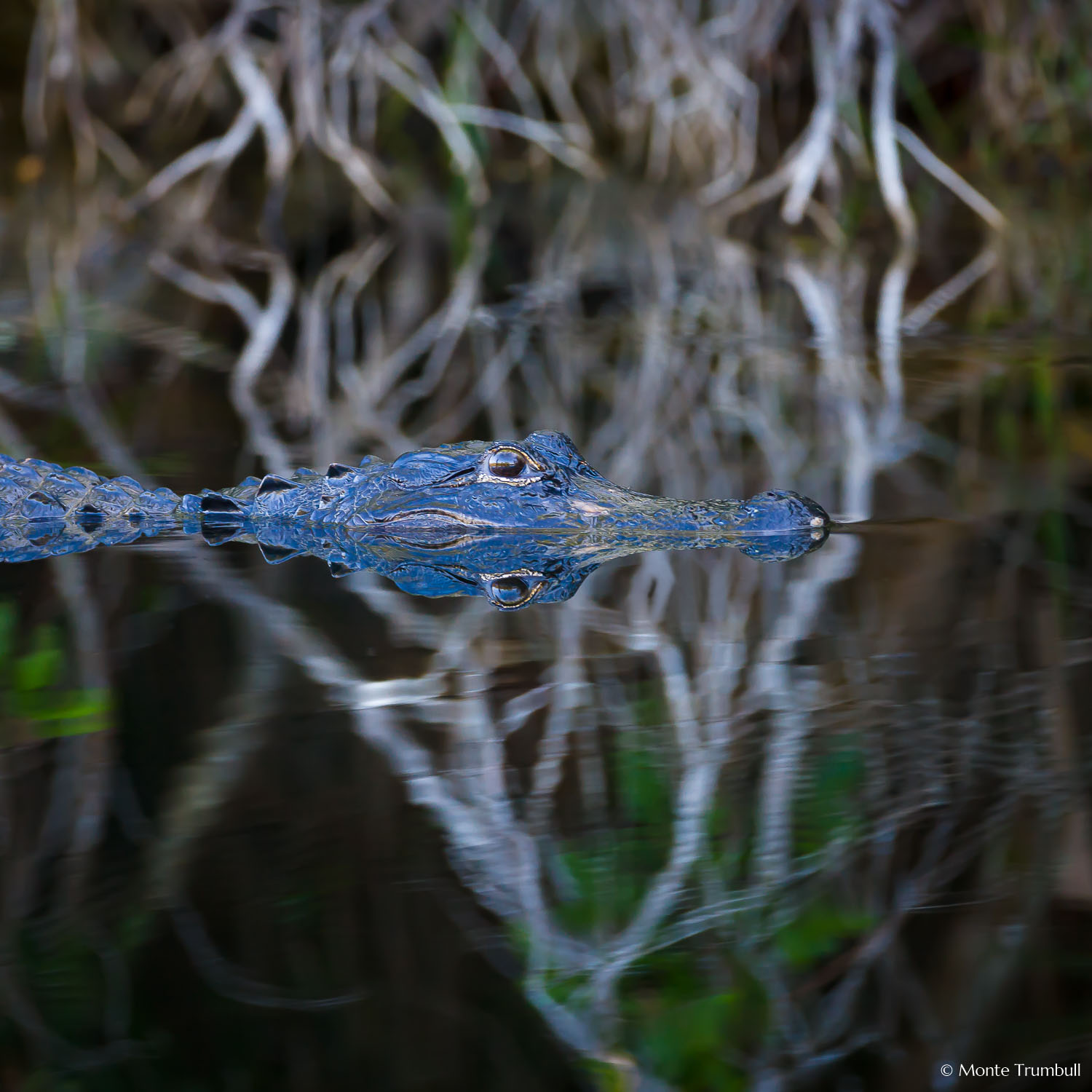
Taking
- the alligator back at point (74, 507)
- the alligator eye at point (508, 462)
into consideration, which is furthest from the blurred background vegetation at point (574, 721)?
the alligator eye at point (508, 462)

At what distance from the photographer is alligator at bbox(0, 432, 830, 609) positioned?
4.17 m

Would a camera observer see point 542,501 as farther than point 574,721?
Yes

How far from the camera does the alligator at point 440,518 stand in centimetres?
417

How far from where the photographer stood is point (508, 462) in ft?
14.0

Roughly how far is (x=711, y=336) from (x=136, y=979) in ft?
18.9

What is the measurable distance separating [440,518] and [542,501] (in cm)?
32

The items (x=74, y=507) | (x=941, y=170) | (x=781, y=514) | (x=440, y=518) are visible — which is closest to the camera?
(x=781, y=514)

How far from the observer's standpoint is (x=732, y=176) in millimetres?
11703

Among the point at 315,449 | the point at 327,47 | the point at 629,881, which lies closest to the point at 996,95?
the point at 327,47

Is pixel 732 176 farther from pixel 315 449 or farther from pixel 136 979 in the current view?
pixel 136 979

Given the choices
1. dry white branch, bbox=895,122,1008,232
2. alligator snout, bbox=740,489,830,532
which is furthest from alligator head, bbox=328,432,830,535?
dry white branch, bbox=895,122,1008,232
